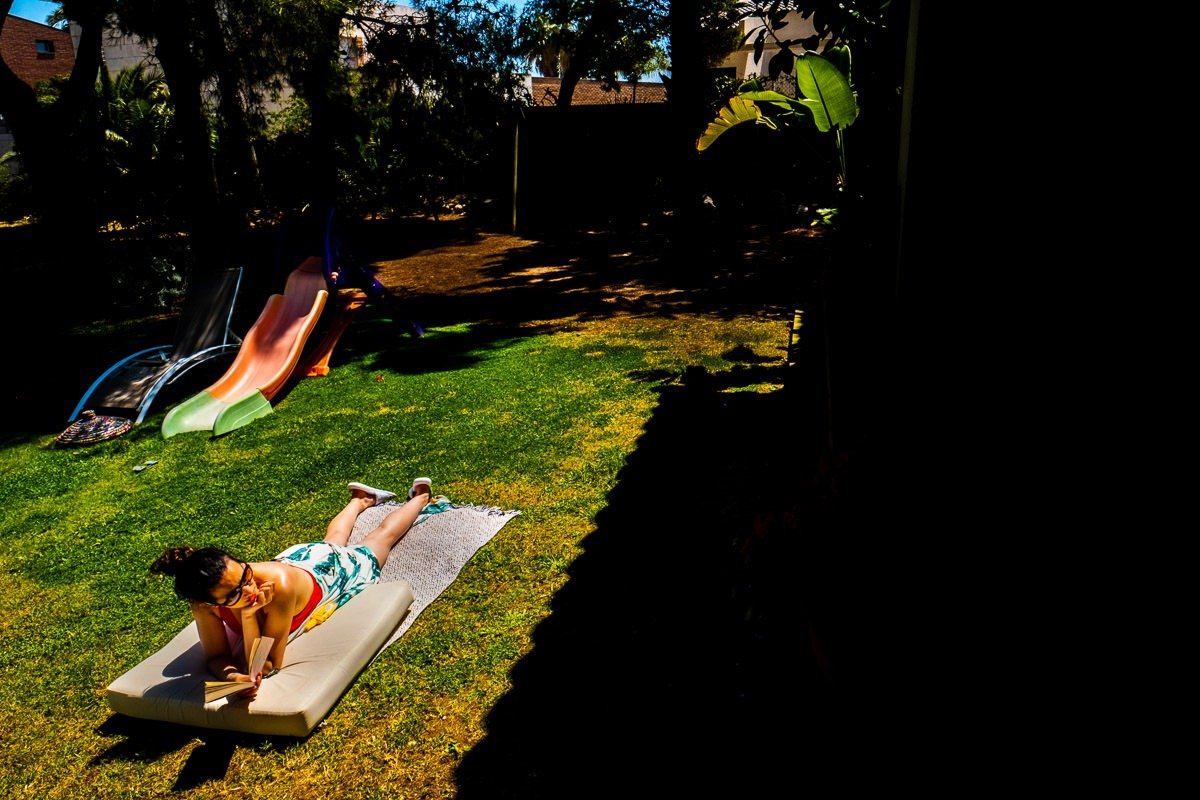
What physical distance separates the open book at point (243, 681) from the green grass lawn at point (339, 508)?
0.97ft

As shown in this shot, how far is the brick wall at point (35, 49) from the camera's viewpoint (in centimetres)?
4596

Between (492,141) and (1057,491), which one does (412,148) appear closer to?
(492,141)

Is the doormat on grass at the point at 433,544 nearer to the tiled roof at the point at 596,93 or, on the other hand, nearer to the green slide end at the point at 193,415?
the green slide end at the point at 193,415

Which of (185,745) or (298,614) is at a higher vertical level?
(298,614)

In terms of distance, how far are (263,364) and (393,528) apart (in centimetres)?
484

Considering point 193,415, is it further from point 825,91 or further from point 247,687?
point 825,91

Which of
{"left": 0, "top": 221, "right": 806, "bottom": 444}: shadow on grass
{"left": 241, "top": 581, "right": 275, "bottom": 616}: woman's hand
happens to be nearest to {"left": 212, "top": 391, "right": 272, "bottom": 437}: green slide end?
{"left": 0, "top": 221, "right": 806, "bottom": 444}: shadow on grass

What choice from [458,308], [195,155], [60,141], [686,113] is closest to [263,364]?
[458,308]

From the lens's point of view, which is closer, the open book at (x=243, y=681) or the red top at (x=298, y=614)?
the open book at (x=243, y=681)

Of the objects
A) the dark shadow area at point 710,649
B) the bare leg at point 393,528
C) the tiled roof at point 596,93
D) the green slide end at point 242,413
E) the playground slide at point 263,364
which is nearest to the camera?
the dark shadow area at point 710,649

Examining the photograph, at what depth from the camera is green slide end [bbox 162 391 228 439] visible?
28.2ft

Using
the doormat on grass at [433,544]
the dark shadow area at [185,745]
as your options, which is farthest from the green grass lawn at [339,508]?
the doormat on grass at [433,544]

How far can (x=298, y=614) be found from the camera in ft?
15.4

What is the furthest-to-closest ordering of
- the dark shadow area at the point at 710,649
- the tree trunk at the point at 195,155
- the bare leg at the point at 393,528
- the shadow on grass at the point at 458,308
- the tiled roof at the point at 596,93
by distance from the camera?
1. the tiled roof at the point at 596,93
2. the tree trunk at the point at 195,155
3. the shadow on grass at the point at 458,308
4. the bare leg at the point at 393,528
5. the dark shadow area at the point at 710,649
